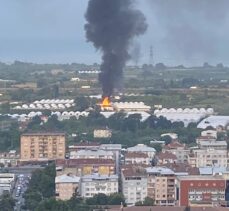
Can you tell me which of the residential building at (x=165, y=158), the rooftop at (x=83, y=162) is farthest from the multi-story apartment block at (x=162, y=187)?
the residential building at (x=165, y=158)

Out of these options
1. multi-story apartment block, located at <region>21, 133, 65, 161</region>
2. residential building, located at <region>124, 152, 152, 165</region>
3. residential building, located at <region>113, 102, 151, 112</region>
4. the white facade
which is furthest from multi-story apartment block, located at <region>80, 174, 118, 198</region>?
residential building, located at <region>113, 102, 151, 112</region>

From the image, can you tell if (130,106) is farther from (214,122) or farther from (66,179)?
(66,179)

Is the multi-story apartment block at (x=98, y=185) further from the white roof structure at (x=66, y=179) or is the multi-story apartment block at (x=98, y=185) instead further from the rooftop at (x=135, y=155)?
the rooftop at (x=135, y=155)

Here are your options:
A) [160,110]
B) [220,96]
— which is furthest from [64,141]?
[220,96]

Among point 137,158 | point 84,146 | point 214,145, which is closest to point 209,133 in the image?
point 214,145

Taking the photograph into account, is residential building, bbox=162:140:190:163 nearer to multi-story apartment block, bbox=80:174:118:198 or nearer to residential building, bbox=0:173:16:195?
residential building, bbox=0:173:16:195
